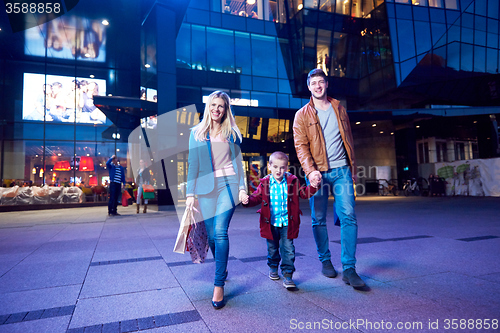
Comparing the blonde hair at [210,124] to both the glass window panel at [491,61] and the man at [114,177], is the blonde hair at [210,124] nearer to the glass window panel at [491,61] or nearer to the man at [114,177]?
the man at [114,177]

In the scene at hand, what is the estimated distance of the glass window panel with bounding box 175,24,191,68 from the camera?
1984cm

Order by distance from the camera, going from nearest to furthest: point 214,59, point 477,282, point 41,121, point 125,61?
point 477,282 → point 214,59 → point 41,121 → point 125,61

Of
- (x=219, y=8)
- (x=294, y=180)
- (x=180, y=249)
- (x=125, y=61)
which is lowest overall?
(x=180, y=249)

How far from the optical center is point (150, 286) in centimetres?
303

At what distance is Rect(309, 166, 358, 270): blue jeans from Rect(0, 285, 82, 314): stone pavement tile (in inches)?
92.0

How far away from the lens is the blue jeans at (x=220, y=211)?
2.60 metres

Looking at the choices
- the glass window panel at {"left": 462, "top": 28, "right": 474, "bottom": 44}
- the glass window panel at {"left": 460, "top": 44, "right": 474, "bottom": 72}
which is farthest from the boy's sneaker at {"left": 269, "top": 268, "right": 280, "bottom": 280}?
the glass window panel at {"left": 462, "top": 28, "right": 474, "bottom": 44}

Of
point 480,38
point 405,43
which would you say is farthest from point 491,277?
point 480,38

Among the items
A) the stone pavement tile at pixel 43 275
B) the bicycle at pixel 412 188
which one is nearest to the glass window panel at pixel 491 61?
the bicycle at pixel 412 188

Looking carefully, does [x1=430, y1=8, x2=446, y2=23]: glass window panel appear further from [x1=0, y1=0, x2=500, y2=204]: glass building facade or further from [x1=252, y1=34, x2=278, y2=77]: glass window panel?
[x1=252, y1=34, x2=278, y2=77]: glass window panel

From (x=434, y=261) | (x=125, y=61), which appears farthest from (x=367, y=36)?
(x=434, y=261)

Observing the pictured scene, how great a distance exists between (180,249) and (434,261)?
2.88 metres

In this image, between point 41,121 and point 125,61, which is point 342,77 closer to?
point 125,61

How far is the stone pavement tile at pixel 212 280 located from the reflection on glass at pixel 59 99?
2339 centimetres
